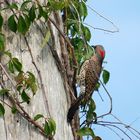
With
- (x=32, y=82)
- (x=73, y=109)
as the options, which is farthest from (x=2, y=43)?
(x=73, y=109)

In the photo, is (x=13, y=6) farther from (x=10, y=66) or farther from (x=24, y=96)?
(x=24, y=96)

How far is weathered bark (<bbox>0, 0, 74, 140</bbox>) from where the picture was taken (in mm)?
2652

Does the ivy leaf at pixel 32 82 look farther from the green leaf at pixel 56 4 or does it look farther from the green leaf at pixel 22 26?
the green leaf at pixel 56 4

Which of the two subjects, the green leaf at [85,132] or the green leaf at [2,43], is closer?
the green leaf at [2,43]

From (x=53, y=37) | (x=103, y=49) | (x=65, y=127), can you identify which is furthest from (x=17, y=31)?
(x=103, y=49)

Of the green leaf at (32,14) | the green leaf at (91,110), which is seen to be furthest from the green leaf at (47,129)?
the green leaf at (91,110)

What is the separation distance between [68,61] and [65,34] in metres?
0.17

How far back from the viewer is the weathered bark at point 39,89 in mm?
2652

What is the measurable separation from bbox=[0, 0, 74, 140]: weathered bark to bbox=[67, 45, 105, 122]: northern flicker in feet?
0.36

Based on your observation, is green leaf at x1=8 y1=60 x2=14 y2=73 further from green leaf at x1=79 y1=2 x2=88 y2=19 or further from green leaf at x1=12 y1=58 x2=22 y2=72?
green leaf at x1=79 y1=2 x2=88 y2=19

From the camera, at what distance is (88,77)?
3547 mm

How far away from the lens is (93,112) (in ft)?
11.3

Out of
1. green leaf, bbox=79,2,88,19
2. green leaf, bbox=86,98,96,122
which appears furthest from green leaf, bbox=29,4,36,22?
green leaf, bbox=86,98,96,122

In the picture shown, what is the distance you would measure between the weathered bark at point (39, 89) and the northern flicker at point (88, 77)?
11cm
